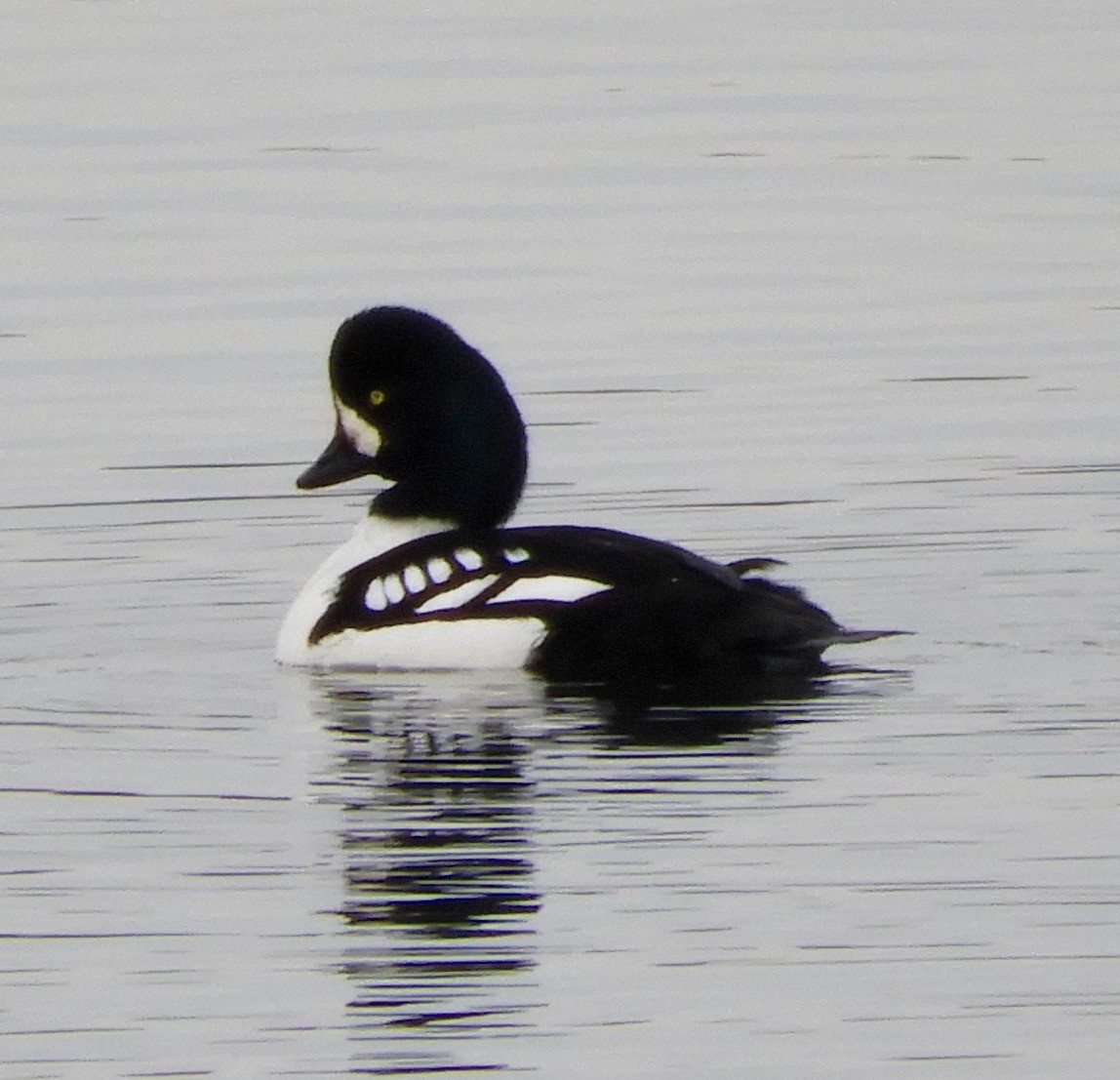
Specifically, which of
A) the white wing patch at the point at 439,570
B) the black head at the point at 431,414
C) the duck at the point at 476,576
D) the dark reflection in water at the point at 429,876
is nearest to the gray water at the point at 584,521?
the dark reflection in water at the point at 429,876

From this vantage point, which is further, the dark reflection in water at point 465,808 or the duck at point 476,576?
the duck at point 476,576

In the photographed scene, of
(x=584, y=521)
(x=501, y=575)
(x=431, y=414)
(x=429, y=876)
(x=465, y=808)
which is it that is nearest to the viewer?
(x=429, y=876)

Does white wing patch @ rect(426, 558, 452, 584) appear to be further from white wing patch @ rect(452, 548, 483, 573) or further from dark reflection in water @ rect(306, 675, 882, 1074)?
dark reflection in water @ rect(306, 675, 882, 1074)

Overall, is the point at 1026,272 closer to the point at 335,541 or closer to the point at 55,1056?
the point at 335,541

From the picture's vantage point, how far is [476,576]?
40.8 feet

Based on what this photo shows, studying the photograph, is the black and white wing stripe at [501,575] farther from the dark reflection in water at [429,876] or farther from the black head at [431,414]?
the dark reflection in water at [429,876]

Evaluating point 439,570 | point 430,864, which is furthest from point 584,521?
point 430,864

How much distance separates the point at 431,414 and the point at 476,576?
913 millimetres

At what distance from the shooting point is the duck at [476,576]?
12.0 metres

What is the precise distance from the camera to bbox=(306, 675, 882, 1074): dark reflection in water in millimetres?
8922

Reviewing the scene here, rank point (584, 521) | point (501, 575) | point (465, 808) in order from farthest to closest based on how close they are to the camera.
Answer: point (584, 521) → point (501, 575) → point (465, 808)

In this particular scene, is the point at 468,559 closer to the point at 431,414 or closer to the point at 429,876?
the point at 431,414

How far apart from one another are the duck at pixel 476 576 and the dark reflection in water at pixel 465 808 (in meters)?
0.14

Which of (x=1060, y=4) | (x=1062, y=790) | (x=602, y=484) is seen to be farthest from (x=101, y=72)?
(x=1062, y=790)
